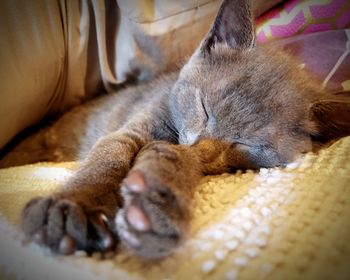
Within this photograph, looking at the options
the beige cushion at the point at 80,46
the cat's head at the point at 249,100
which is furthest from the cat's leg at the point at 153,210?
the beige cushion at the point at 80,46

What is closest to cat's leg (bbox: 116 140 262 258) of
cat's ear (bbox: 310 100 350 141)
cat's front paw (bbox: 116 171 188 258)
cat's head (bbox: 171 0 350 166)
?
cat's front paw (bbox: 116 171 188 258)

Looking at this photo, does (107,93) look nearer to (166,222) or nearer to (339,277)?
(166,222)

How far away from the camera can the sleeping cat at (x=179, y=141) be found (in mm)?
621

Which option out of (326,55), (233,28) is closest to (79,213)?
(233,28)

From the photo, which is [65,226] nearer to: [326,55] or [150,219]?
[150,219]

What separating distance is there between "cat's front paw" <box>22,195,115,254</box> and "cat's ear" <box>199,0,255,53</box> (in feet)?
2.35

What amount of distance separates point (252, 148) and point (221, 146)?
9 cm

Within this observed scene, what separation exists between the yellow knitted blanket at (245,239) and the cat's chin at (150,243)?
16 millimetres

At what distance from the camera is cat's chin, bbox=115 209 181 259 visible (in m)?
0.60

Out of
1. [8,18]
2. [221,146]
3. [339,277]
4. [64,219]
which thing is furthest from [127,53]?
[339,277]

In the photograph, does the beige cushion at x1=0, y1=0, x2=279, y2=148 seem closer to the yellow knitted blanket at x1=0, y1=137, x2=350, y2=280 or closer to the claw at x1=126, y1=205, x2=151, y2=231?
the yellow knitted blanket at x1=0, y1=137, x2=350, y2=280

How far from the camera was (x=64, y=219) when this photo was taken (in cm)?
63

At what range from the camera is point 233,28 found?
3.61ft

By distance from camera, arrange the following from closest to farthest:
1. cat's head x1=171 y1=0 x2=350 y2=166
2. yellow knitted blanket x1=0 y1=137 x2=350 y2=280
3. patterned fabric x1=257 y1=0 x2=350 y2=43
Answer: yellow knitted blanket x1=0 y1=137 x2=350 y2=280 < cat's head x1=171 y1=0 x2=350 y2=166 < patterned fabric x1=257 y1=0 x2=350 y2=43
